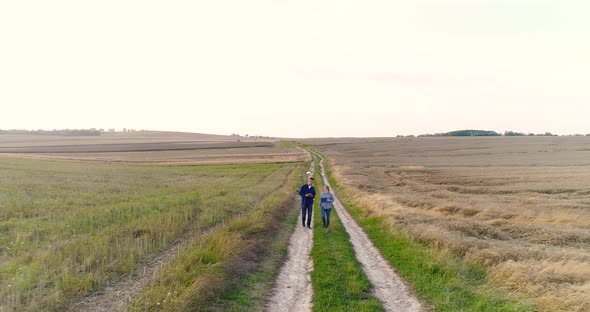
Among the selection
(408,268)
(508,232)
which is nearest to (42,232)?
(408,268)

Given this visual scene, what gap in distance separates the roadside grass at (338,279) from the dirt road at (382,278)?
0.69ft

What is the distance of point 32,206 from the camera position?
18141mm

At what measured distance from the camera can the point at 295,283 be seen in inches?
343

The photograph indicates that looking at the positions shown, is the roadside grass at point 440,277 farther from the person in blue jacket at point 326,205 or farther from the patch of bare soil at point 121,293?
the patch of bare soil at point 121,293

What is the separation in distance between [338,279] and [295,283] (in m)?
1.08

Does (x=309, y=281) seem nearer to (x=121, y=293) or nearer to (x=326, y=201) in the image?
(x=121, y=293)

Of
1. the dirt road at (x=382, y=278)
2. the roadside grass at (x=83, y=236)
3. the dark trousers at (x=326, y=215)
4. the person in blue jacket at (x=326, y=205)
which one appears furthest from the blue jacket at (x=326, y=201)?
the roadside grass at (x=83, y=236)

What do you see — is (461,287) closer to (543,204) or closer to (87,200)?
(543,204)

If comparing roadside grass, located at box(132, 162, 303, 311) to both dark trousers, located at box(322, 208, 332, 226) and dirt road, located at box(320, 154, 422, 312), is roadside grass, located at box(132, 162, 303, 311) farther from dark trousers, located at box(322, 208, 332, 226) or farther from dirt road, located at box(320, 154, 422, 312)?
dirt road, located at box(320, 154, 422, 312)

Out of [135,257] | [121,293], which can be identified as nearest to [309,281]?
[121,293]

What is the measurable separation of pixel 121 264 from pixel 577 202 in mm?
25538

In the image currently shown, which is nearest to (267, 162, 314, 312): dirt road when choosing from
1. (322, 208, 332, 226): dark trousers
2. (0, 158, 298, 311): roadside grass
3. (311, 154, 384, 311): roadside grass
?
(311, 154, 384, 311): roadside grass

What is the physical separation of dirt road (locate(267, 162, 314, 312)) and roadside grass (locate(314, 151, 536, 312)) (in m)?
2.58

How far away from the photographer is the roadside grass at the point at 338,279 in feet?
23.8
